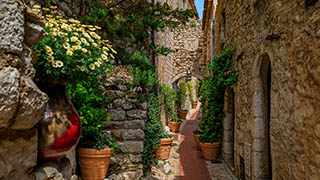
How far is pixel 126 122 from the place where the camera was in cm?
409

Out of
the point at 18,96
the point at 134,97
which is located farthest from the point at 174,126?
the point at 18,96

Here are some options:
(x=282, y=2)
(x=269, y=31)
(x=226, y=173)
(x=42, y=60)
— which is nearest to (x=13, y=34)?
(x=42, y=60)

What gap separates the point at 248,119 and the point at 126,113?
7.55 feet

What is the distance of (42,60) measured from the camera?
141 cm

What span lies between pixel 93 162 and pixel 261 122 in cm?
277

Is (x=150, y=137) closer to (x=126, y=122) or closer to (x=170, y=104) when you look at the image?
(x=126, y=122)

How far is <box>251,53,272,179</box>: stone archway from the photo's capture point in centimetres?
379

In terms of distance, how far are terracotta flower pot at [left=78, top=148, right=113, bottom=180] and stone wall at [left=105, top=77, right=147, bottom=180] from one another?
2.35ft

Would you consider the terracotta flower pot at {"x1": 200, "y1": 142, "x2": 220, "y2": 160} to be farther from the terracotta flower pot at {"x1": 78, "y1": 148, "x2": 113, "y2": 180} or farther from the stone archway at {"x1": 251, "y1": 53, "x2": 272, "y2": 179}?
the terracotta flower pot at {"x1": 78, "y1": 148, "x2": 113, "y2": 180}

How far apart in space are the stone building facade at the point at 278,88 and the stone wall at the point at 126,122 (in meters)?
1.99

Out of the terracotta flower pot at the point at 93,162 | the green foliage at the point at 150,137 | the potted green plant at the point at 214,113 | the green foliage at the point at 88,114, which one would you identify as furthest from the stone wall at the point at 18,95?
the potted green plant at the point at 214,113

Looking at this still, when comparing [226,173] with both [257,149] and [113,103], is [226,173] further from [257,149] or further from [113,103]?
[113,103]

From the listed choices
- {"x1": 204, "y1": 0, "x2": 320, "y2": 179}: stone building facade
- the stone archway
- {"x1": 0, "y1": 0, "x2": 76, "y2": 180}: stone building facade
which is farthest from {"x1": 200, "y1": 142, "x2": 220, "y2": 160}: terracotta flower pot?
{"x1": 0, "y1": 0, "x2": 76, "y2": 180}: stone building facade

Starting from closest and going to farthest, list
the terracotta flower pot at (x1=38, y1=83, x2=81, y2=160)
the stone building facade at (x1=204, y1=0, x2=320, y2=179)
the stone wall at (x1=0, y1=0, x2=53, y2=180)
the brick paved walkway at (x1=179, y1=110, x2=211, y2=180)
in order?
the stone wall at (x1=0, y1=0, x2=53, y2=180) < the terracotta flower pot at (x1=38, y1=83, x2=81, y2=160) < the stone building facade at (x1=204, y1=0, x2=320, y2=179) < the brick paved walkway at (x1=179, y1=110, x2=211, y2=180)
